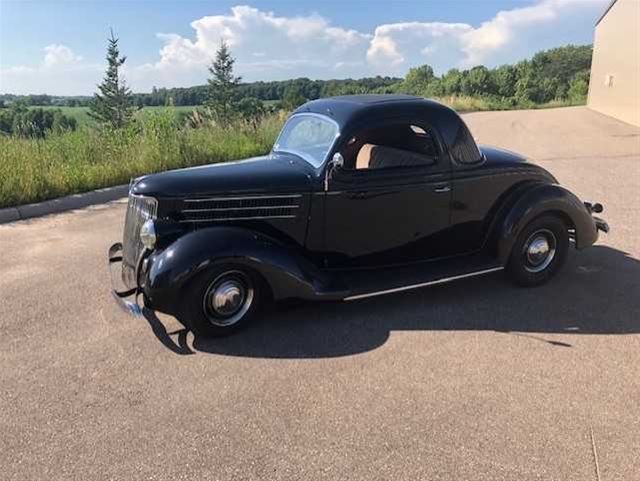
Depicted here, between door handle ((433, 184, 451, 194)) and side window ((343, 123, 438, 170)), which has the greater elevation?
side window ((343, 123, 438, 170))

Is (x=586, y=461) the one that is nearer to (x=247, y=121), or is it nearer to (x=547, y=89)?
(x=247, y=121)

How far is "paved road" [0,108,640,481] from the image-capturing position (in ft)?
9.16

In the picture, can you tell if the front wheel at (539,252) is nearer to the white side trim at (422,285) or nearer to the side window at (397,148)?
the white side trim at (422,285)

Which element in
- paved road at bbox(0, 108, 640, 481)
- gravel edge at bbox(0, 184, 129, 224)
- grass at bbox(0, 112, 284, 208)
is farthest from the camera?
grass at bbox(0, 112, 284, 208)

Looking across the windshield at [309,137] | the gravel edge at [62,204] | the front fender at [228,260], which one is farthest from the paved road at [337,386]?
the gravel edge at [62,204]

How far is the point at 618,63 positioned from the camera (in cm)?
2375

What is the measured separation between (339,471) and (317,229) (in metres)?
2.18

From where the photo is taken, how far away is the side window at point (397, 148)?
4680 millimetres

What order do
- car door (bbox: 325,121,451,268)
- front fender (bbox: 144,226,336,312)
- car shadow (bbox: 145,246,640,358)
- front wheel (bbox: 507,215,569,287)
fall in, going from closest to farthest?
1. front fender (bbox: 144,226,336,312)
2. car shadow (bbox: 145,246,640,358)
3. car door (bbox: 325,121,451,268)
4. front wheel (bbox: 507,215,569,287)

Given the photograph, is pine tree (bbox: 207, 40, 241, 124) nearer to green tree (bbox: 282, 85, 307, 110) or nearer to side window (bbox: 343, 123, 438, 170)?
green tree (bbox: 282, 85, 307, 110)

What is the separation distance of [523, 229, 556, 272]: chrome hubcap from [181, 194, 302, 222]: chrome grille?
232cm

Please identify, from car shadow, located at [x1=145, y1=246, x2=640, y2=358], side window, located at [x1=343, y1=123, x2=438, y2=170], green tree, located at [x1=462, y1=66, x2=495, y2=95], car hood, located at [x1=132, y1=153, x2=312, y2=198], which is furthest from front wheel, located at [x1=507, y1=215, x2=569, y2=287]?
green tree, located at [x1=462, y1=66, x2=495, y2=95]

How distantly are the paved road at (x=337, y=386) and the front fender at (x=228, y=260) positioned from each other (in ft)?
1.29

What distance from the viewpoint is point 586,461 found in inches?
109
